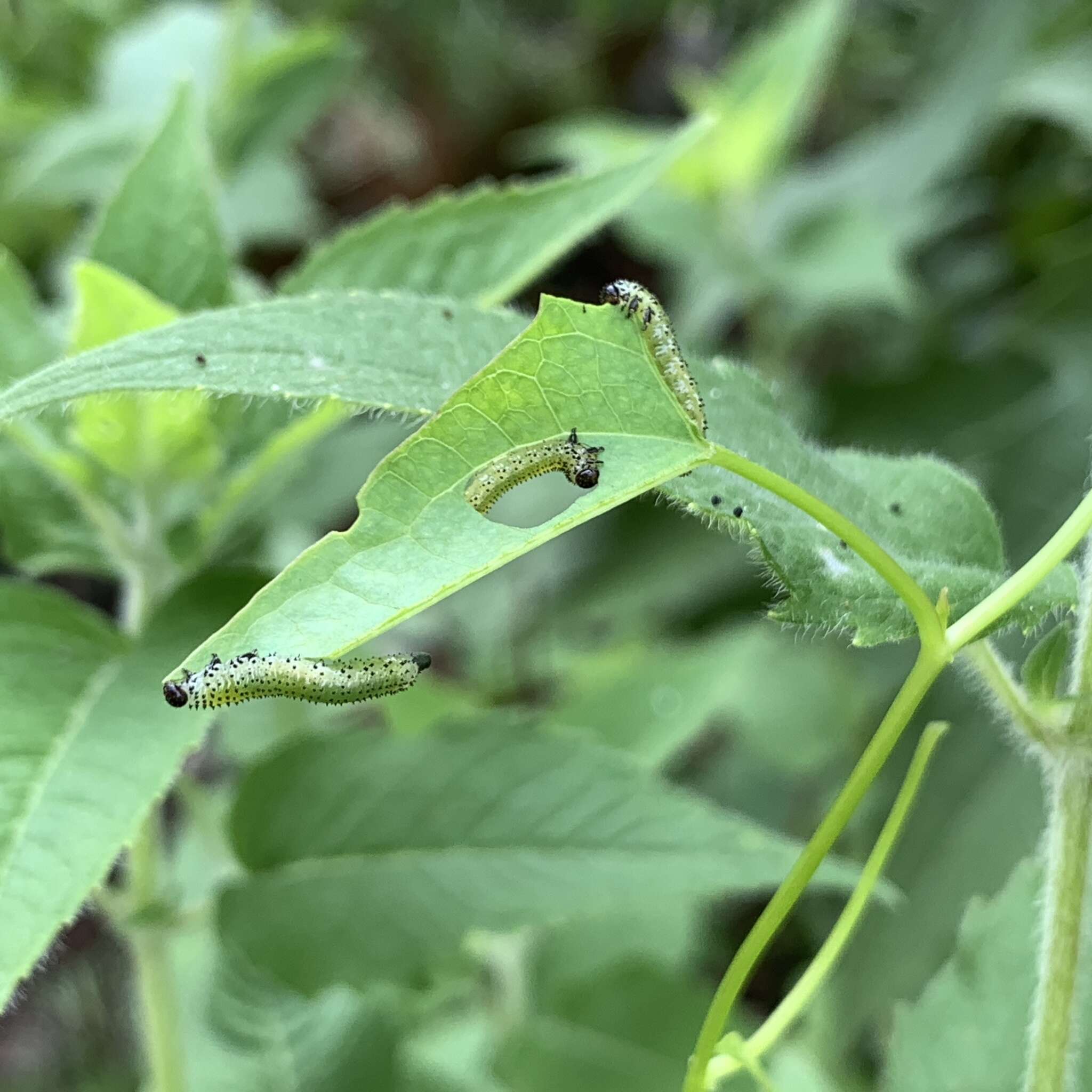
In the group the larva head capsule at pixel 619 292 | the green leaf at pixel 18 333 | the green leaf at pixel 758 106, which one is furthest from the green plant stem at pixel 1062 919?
the green leaf at pixel 758 106

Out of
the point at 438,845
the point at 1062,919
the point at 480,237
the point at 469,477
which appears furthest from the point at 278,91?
the point at 1062,919

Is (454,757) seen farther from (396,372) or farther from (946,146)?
(946,146)

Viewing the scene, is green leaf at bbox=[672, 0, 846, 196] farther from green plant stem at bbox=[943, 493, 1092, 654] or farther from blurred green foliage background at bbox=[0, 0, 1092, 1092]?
green plant stem at bbox=[943, 493, 1092, 654]

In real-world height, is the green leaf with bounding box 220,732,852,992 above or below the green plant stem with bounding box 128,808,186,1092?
above

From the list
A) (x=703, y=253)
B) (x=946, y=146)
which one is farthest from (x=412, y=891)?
(x=946, y=146)

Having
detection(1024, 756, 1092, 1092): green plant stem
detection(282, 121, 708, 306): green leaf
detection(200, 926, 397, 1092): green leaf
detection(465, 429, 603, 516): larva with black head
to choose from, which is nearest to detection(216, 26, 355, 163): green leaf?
detection(282, 121, 708, 306): green leaf
